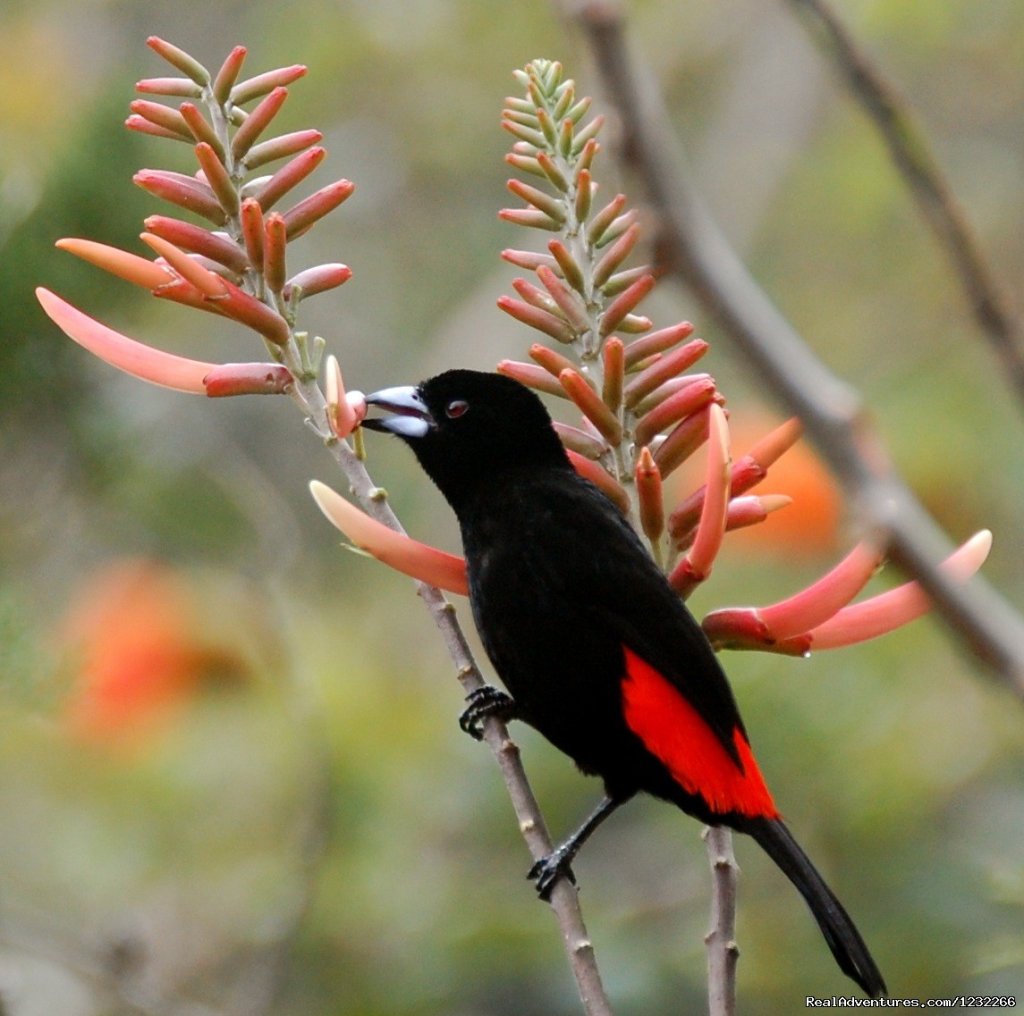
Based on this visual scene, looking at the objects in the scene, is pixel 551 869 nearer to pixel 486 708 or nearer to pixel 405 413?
pixel 486 708

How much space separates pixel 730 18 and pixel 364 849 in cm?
507

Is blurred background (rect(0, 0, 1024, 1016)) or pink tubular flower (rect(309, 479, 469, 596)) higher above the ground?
blurred background (rect(0, 0, 1024, 1016))

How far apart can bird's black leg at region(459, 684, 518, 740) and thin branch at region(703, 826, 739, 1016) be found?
1.71 ft

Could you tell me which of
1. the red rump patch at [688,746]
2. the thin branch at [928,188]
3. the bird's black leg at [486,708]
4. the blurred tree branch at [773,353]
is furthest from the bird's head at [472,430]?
the blurred tree branch at [773,353]

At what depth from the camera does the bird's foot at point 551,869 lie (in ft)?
5.87

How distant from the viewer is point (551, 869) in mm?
1811

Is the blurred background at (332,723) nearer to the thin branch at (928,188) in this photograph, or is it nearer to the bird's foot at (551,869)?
the bird's foot at (551,869)

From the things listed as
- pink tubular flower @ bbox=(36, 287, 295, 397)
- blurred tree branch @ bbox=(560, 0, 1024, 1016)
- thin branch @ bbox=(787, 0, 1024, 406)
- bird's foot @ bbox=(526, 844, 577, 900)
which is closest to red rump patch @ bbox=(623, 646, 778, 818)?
bird's foot @ bbox=(526, 844, 577, 900)

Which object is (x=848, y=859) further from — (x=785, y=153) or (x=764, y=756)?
(x=785, y=153)

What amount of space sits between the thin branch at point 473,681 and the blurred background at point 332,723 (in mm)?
487

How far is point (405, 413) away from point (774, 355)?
194 centimetres

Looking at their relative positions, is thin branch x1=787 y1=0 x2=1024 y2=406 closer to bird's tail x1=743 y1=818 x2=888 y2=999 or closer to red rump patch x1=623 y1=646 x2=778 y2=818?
bird's tail x1=743 y1=818 x2=888 y2=999

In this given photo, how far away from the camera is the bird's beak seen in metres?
2.46

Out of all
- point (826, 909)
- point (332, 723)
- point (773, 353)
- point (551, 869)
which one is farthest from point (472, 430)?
point (773, 353)
